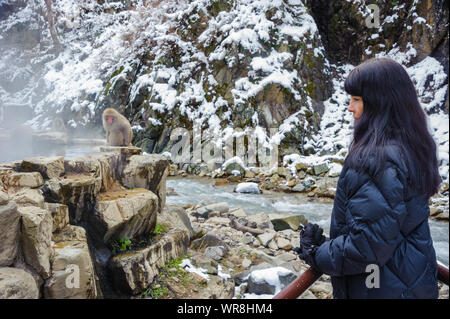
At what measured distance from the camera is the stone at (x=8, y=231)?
1.54m

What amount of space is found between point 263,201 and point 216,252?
3.34 meters

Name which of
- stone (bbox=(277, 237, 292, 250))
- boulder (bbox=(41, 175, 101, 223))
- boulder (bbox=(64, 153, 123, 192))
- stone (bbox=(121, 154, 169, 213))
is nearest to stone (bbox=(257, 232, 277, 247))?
stone (bbox=(277, 237, 292, 250))

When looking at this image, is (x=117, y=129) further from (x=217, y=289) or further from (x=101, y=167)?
(x=217, y=289)

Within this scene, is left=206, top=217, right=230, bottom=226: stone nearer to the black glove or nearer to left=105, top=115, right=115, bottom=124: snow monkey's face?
left=105, top=115, right=115, bottom=124: snow monkey's face

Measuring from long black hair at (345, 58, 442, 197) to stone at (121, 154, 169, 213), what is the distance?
2.75m

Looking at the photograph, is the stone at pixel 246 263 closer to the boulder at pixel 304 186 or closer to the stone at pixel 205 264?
the stone at pixel 205 264

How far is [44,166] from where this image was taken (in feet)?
7.72

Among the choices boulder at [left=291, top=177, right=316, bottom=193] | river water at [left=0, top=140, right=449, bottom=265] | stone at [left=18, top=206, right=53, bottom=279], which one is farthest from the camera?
boulder at [left=291, top=177, right=316, bottom=193]

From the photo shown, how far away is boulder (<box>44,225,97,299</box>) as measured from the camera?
1.73m

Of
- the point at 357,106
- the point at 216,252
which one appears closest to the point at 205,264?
the point at 216,252

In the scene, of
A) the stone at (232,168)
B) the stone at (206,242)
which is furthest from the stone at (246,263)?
the stone at (232,168)

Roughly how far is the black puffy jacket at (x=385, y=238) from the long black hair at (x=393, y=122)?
0.14 ft

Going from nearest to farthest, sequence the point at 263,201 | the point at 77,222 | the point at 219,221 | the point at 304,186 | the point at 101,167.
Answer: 1. the point at 77,222
2. the point at 101,167
3. the point at 219,221
4. the point at 263,201
5. the point at 304,186

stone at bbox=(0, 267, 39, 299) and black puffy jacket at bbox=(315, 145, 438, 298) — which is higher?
black puffy jacket at bbox=(315, 145, 438, 298)
